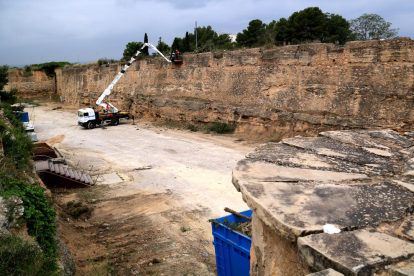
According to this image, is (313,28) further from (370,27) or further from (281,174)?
(281,174)

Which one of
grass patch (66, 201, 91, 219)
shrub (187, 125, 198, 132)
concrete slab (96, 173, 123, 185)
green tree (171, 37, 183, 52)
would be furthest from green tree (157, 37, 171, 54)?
grass patch (66, 201, 91, 219)

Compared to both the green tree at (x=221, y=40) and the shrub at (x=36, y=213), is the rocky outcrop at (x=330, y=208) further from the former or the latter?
the green tree at (x=221, y=40)

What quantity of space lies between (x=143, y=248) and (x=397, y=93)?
31.6ft

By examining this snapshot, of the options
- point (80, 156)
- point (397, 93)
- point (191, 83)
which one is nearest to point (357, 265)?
point (397, 93)

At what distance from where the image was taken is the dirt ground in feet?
16.2

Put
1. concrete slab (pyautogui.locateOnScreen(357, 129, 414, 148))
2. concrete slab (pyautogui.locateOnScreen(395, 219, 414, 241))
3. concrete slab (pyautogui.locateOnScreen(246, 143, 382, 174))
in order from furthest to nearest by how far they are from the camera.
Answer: concrete slab (pyautogui.locateOnScreen(357, 129, 414, 148)), concrete slab (pyautogui.locateOnScreen(246, 143, 382, 174)), concrete slab (pyautogui.locateOnScreen(395, 219, 414, 241))

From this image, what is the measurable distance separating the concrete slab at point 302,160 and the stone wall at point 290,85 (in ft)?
28.0

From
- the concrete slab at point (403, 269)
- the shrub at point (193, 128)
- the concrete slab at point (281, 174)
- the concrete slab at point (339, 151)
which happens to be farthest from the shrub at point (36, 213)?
the shrub at point (193, 128)

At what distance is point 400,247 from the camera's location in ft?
6.13

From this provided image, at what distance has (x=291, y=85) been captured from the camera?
1340 centimetres

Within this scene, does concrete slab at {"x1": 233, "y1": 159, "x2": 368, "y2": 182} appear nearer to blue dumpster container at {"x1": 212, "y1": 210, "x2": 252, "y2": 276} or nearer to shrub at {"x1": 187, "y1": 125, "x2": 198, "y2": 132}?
blue dumpster container at {"x1": 212, "y1": 210, "x2": 252, "y2": 276}

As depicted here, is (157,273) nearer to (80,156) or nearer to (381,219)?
(381,219)

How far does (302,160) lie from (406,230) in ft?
4.70

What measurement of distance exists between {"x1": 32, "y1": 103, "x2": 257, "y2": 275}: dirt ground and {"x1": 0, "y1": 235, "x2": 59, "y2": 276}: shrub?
1.83 metres
